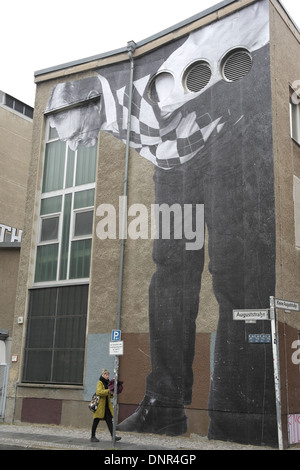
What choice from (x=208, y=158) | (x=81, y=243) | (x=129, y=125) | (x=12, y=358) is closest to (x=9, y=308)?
(x=12, y=358)

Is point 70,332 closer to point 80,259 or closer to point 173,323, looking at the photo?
point 80,259

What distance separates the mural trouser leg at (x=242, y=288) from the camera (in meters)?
12.3

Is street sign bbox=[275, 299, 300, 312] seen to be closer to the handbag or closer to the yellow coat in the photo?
the yellow coat

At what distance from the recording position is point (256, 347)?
41.2 ft

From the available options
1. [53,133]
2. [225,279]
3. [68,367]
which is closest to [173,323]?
[225,279]

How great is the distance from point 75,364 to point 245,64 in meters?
10.2

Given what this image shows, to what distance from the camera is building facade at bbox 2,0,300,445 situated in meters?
13.0

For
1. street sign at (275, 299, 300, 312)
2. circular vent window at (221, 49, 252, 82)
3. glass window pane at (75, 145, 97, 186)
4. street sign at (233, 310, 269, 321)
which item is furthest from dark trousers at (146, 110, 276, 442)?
glass window pane at (75, 145, 97, 186)

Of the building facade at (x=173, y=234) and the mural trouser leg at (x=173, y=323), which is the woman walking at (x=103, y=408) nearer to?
the mural trouser leg at (x=173, y=323)

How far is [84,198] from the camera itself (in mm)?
17234

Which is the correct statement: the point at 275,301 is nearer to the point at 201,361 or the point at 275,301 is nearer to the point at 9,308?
the point at 201,361

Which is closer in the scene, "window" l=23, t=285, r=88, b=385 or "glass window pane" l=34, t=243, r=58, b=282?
"window" l=23, t=285, r=88, b=385

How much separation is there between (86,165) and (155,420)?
8.58 metres

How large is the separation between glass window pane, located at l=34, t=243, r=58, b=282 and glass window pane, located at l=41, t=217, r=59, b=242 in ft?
0.96
